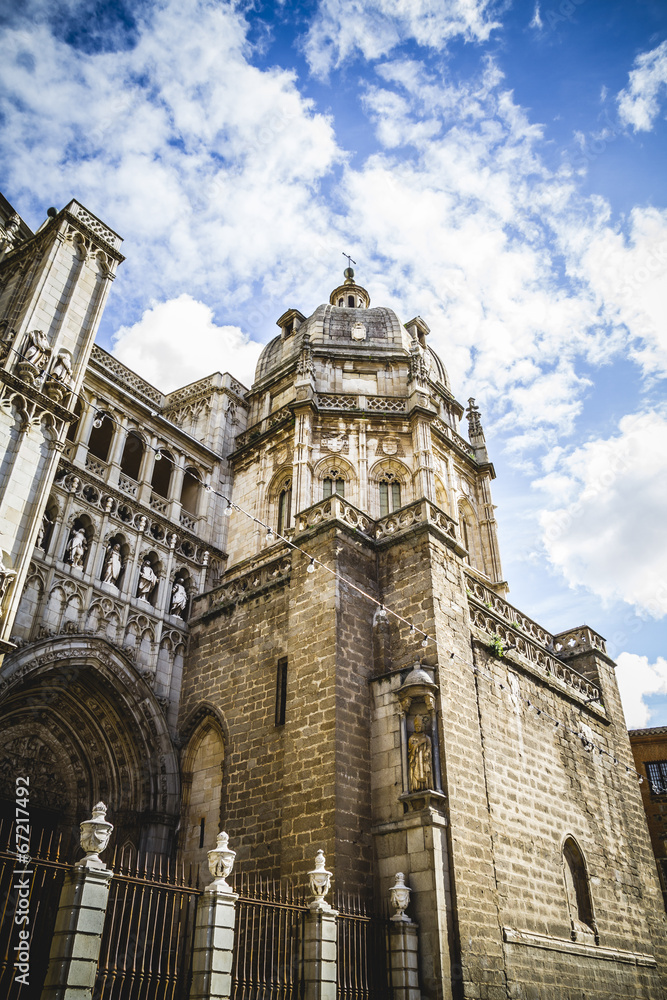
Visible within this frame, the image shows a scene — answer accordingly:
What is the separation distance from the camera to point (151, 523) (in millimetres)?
17844

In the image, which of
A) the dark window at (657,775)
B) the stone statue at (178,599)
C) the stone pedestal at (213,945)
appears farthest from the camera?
the dark window at (657,775)

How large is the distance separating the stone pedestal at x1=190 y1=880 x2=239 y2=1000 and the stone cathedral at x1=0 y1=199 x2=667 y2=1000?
259 centimetres

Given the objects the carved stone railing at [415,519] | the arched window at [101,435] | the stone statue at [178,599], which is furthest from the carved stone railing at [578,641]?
the arched window at [101,435]

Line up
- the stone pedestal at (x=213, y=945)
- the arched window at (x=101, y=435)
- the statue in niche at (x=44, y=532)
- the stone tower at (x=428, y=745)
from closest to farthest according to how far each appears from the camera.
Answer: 1. the stone pedestal at (x=213, y=945)
2. the stone tower at (x=428, y=745)
3. the statue in niche at (x=44, y=532)
4. the arched window at (x=101, y=435)

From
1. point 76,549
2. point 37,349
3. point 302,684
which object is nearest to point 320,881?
point 302,684

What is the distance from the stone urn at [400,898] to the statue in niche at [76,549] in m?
8.92

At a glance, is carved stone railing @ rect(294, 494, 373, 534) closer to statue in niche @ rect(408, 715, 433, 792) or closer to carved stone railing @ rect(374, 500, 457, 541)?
carved stone railing @ rect(374, 500, 457, 541)

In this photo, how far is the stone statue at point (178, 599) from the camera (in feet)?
57.7

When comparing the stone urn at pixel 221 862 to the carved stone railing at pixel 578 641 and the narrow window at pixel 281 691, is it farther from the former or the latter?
the carved stone railing at pixel 578 641

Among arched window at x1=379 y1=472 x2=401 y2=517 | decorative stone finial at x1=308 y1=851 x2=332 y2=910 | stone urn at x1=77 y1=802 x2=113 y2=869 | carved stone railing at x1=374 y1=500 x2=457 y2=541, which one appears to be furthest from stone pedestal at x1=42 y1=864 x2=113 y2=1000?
arched window at x1=379 y1=472 x2=401 y2=517

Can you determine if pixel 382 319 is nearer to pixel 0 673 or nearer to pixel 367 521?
pixel 367 521

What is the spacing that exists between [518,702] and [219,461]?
11.3 m

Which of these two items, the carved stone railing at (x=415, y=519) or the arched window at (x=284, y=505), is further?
the arched window at (x=284, y=505)

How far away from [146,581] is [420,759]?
827cm
